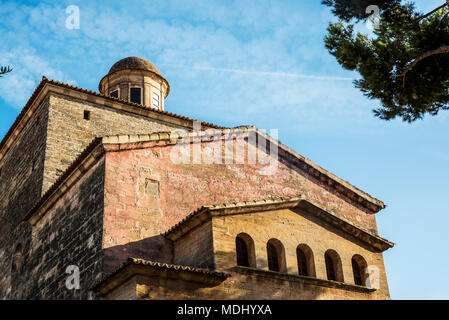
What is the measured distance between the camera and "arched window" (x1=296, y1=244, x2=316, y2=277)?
39.4ft

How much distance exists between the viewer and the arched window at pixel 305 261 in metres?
12.0

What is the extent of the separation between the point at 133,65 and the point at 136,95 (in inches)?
51.1

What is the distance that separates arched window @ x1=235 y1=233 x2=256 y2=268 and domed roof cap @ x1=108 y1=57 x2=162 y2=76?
493 inches

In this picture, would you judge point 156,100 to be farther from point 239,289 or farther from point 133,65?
point 239,289

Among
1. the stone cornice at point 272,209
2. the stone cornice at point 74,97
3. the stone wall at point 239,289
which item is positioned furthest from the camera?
the stone cornice at point 74,97

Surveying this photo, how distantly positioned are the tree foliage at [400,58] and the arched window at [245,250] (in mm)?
3581

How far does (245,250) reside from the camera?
11.5 m

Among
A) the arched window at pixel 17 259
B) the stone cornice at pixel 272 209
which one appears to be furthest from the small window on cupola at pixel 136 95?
the stone cornice at pixel 272 209

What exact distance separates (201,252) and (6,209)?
9.64m

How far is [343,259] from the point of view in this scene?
41.2ft

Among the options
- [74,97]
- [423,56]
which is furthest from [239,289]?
[74,97]

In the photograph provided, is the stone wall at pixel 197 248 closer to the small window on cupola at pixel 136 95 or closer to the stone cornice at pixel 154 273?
the stone cornice at pixel 154 273

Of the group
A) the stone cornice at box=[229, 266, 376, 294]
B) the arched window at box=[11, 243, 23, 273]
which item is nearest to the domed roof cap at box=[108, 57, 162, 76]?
Result: the arched window at box=[11, 243, 23, 273]
